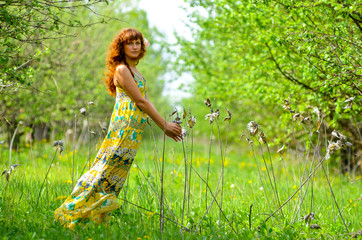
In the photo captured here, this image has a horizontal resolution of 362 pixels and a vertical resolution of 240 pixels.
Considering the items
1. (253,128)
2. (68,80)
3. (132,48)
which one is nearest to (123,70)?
(132,48)

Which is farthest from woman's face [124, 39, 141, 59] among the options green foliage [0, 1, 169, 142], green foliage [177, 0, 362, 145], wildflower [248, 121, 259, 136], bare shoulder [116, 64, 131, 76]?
green foliage [0, 1, 169, 142]

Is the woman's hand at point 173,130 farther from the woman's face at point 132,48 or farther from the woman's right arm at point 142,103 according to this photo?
the woman's face at point 132,48

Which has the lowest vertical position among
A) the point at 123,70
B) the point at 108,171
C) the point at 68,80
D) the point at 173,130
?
the point at 108,171

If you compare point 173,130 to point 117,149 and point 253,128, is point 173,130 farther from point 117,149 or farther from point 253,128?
point 253,128

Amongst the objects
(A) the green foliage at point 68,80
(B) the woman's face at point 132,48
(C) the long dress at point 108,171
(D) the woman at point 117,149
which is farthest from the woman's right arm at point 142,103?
(A) the green foliage at point 68,80

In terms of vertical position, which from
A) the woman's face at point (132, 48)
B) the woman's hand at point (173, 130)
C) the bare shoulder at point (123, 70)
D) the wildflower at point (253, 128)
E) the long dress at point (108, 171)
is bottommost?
the long dress at point (108, 171)

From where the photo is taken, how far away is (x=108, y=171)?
3.42 meters

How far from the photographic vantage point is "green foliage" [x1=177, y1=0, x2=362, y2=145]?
4.33m

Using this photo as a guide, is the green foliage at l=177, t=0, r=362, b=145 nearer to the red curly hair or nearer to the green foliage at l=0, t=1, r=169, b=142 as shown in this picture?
the red curly hair

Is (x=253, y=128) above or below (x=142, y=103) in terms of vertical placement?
below

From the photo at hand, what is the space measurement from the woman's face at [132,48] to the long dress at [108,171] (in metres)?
0.21

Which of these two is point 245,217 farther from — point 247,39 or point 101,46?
point 101,46

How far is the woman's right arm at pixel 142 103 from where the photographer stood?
332cm

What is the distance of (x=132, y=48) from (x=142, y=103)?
0.54 metres
